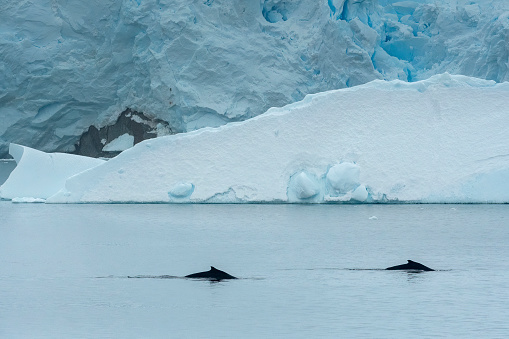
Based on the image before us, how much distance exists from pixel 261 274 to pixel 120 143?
1099cm

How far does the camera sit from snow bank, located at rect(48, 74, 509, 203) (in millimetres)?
8484

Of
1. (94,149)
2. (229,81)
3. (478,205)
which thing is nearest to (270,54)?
(229,81)

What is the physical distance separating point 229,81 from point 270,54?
2.64 feet

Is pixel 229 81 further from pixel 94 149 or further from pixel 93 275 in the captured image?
pixel 93 275

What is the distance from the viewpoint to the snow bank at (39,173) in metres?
9.59

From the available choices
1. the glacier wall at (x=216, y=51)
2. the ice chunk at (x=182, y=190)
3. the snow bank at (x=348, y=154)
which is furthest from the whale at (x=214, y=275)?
the glacier wall at (x=216, y=51)

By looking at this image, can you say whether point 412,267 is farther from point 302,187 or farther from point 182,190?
point 182,190

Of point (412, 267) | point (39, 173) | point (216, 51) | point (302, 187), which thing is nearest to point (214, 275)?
point (412, 267)

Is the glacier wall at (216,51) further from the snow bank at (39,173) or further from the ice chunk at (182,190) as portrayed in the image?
the ice chunk at (182,190)

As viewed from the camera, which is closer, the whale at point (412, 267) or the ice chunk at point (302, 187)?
the whale at point (412, 267)

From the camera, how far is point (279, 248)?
5910 millimetres

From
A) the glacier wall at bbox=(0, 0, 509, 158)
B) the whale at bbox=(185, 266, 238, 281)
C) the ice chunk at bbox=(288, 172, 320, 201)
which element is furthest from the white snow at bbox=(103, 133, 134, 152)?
the whale at bbox=(185, 266, 238, 281)

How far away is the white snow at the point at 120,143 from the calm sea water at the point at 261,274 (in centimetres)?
708

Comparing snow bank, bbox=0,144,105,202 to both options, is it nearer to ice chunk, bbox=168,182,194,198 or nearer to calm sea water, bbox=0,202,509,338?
ice chunk, bbox=168,182,194,198
